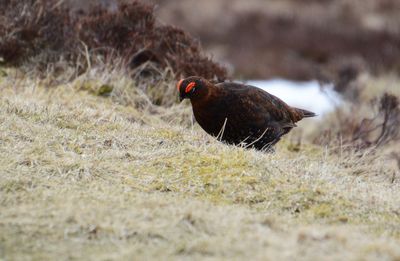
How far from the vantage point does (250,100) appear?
17.6 feet

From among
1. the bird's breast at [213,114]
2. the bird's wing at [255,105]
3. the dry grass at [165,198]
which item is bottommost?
the dry grass at [165,198]

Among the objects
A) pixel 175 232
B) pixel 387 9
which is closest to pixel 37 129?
pixel 175 232

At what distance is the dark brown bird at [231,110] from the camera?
5184 mm

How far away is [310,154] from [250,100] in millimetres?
1560

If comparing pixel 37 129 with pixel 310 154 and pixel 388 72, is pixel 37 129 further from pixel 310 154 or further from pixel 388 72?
pixel 388 72

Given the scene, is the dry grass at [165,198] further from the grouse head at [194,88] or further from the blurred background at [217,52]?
the blurred background at [217,52]

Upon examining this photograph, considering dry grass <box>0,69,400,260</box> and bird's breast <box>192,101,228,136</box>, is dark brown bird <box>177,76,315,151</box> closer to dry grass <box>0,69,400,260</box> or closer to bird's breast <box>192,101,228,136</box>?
bird's breast <box>192,101,228,136</box>

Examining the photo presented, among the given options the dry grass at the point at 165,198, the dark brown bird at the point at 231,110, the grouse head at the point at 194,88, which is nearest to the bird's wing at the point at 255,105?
the dark brown bird at the point at 231,110

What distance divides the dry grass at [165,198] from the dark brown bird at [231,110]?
0.17m

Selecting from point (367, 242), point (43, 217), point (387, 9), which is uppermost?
point (387, 9)

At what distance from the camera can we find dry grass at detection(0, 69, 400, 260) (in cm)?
332

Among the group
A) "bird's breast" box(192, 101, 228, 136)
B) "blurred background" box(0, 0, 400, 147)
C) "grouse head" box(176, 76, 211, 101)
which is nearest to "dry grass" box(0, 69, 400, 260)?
"bird's breast" box(192, 101, 228, 136)

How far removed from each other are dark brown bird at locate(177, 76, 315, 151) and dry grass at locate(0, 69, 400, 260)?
0.17 metres

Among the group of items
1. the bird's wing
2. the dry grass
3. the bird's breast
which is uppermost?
the bird's wing
